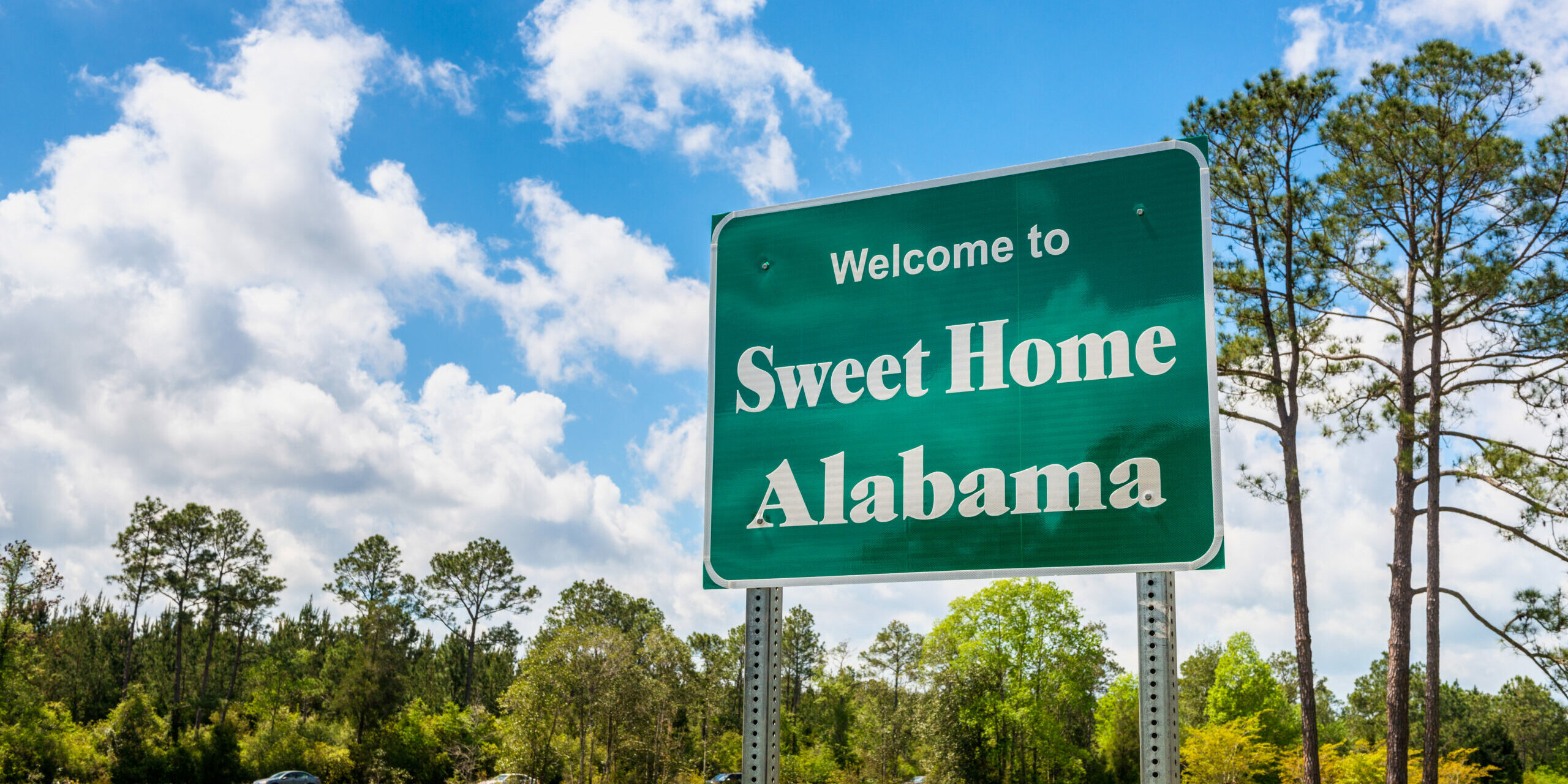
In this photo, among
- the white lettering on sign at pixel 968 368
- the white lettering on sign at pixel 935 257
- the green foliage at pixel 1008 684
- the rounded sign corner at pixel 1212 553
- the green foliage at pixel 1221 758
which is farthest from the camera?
the green foliage at pixel 1008 684

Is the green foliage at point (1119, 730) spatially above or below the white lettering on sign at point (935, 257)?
below

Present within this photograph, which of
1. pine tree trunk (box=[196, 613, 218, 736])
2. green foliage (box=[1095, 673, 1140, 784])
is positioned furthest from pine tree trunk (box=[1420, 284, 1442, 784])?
pine tree trunk (box=[196, 613, 218, 736])

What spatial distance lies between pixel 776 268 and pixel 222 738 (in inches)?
1822

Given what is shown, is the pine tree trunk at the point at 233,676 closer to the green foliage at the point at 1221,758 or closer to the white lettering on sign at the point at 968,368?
the green foliage at the point at 1221,758

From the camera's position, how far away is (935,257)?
4.07 metres

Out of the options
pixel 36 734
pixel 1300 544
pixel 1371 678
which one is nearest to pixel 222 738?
pixel 36 734

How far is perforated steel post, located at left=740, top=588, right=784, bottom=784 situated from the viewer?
3768 millimetres

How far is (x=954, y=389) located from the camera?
12.8 ft

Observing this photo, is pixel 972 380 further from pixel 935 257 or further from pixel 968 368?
pixel 935 257

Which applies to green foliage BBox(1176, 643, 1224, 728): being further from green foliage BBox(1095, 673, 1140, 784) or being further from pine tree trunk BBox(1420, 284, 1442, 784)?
pine tree trunk BBox(1420, 284, 1442, 784)

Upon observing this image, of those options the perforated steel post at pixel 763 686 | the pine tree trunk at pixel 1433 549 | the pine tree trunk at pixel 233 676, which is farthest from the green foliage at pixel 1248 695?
the perforated steel post at pixel 763 686

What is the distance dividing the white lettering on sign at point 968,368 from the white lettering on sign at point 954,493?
269mm

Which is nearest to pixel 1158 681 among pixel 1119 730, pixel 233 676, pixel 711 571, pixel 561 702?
pixel 711 571

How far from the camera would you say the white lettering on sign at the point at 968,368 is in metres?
3.66
